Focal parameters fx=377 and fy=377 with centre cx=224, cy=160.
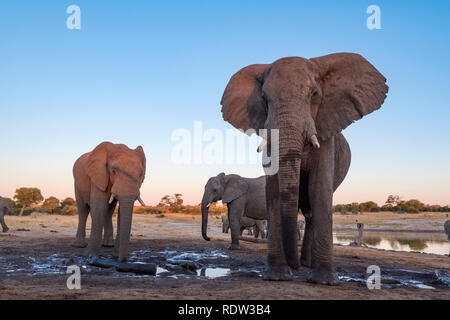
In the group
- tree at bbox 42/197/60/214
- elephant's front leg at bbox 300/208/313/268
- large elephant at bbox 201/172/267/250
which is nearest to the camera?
elephant's front leg at bbox 300/208/313/268

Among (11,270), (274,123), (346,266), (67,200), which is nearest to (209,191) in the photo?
A: (346,266)

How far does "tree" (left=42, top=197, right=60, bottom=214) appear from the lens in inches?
2064

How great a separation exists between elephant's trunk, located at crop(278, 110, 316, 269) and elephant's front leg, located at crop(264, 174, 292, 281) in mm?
352

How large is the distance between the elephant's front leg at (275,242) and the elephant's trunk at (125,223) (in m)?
3.49

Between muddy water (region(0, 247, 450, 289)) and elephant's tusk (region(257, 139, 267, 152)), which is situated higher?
elephant's tusk (region(257, 139, 267, 152))

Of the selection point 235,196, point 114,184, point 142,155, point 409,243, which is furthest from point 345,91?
point 409,243

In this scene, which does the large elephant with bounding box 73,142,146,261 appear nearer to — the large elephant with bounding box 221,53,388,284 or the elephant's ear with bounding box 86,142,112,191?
the elephant's ear with bounding box 86,142,112,191

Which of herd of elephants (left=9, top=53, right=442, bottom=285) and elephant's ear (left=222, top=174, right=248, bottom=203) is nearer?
herd of elephants (left=9, top=53, right=442, bottom=285)

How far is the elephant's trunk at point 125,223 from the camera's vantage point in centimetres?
818

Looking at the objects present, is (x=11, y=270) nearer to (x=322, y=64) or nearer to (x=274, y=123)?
(x=274, y=123)

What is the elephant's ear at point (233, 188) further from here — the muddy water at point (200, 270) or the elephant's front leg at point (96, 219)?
the elephant's front leg at point (96, 219)

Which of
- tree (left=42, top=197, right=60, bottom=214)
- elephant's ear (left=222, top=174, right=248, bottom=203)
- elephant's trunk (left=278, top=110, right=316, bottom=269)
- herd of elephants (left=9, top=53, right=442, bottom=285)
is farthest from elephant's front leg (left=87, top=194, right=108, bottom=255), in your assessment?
tree (left=42, top=197, right=60, bottom=214)

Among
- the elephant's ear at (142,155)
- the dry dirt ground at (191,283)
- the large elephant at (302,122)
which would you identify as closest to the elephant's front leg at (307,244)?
the dry dirt ground at (191,283)
